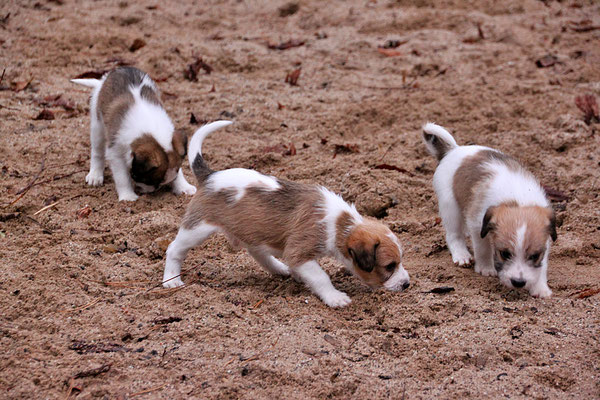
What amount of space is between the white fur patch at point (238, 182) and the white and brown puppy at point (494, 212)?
1610 millimetres

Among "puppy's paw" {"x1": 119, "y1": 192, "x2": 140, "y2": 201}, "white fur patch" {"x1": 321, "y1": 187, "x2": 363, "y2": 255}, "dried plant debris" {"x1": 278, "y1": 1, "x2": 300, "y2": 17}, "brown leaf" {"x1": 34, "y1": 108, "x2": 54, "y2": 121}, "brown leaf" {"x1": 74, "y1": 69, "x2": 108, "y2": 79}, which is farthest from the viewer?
"dried plant debris" {"x1": 278, "y1": 1, "x2": 300, "y2": 17}

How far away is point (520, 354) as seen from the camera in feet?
13.4

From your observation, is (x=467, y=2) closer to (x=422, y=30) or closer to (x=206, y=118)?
(x=422, y=30)

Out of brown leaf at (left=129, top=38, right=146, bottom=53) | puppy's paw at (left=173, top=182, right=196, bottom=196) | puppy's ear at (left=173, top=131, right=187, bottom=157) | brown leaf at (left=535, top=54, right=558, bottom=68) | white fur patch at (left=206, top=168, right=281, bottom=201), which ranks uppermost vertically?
white fur patch at (left=206, top=168, right=281, bottom=201)

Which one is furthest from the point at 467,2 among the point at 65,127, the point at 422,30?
the point at 65,127

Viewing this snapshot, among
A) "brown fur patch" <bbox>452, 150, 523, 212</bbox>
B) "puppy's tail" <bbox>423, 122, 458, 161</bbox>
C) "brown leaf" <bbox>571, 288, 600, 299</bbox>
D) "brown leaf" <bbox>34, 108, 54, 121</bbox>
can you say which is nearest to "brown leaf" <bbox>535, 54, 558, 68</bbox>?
"puppy's tail" <bbox>423, 122, 458, 161</bbox>

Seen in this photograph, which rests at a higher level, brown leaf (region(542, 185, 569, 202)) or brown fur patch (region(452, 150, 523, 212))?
brown fur patch (region(452, 150, 523, 212))

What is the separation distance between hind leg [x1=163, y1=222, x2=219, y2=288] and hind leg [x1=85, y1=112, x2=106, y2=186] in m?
2.43

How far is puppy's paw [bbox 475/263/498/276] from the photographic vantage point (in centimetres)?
538

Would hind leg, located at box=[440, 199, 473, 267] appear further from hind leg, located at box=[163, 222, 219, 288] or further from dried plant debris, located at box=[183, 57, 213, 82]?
dried plant debris, located at box=[183, 57, 213, 82]

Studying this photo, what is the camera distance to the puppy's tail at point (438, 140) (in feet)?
20.0

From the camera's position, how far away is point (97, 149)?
7328 mm

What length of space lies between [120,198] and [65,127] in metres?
1.73

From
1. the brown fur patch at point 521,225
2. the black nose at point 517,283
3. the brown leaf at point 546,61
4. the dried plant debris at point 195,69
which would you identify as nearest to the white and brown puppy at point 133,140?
the dried plant debris at point 195,69
